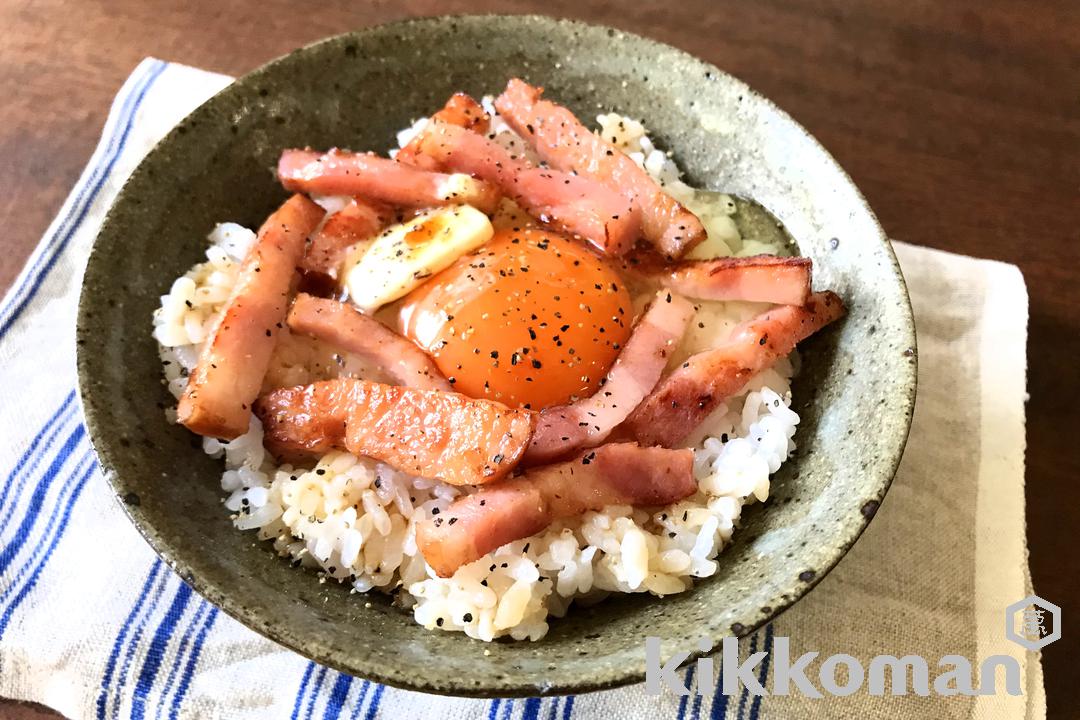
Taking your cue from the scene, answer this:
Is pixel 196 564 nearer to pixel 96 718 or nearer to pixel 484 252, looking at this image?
pixel 96 718

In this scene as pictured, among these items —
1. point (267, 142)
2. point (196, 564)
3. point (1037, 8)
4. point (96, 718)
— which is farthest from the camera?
point (1037, 8)

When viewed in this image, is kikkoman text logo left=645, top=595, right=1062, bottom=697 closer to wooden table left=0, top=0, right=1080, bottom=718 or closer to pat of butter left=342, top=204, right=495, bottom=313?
wooden table left=0, top=0, right=1080, bottom=718

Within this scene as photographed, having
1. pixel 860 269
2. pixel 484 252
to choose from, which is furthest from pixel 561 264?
pixel 860 269

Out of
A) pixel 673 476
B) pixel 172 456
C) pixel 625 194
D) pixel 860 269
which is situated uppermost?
Result: pixel 625 194

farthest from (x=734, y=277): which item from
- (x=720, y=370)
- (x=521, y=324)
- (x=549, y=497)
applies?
(x=549, y=497)

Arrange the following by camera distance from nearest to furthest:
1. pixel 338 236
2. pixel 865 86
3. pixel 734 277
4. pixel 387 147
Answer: pixel 734 277 → pixel 338 236 → pixel 387 147 → pixel 865 86

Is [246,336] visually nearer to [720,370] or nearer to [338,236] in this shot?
[338,236]
